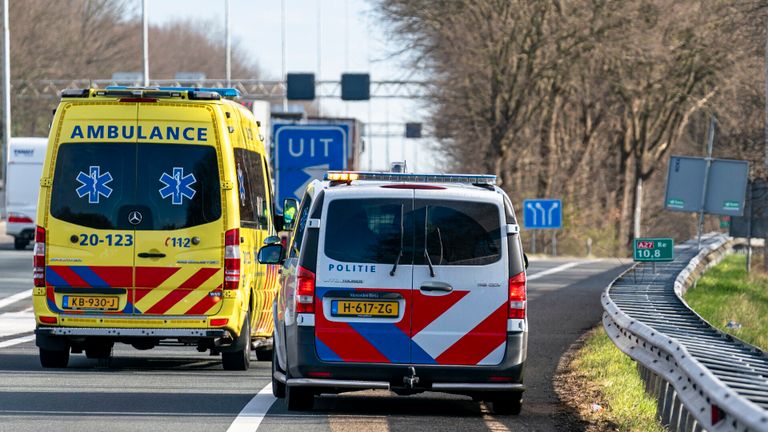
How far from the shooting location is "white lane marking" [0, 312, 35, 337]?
65.3ft

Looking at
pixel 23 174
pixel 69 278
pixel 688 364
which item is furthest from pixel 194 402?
pixel 23 174

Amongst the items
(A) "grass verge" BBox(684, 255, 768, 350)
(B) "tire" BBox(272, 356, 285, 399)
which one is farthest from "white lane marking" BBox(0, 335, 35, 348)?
(A) "grass verge" BBox(684, 255, 768, 350)

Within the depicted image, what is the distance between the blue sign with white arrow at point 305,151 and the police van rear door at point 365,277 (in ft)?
46.0

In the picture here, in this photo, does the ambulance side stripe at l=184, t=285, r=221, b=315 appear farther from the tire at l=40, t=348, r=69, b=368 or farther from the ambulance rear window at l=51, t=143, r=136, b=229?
the tire at l=40, t=348, r=69, b=368

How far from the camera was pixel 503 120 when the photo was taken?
50969mm

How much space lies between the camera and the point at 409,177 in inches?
453

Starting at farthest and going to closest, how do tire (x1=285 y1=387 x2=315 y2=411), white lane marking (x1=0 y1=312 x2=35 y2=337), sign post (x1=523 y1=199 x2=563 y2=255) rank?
sign post (x1=523 y1=199 x2=563 y2=255) < white lane marking (x1=0 y1=312 x2=35 y2=337) < tire (x1=285 y1=387 x2=315 y2=411)

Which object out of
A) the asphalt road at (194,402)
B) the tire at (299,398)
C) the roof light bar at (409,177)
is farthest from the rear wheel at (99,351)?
the roof light bar at (409,177)

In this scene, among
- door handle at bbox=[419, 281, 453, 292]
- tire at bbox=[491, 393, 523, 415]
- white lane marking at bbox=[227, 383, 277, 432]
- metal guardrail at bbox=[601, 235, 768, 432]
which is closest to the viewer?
metal guardrail at bbox=[601, 235, 768, 432]

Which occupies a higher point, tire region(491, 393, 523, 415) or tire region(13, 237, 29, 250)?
tire region(491, 393, 523, 415)

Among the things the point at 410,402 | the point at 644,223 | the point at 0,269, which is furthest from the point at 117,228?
the point at 644,223

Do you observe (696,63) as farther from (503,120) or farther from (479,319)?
(479,319)

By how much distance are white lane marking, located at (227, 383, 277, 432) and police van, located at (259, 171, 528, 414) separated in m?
0.35

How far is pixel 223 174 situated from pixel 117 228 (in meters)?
1.04
